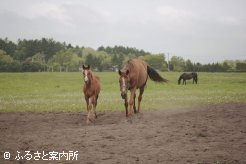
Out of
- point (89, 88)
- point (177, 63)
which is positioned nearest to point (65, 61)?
point (177, 63)

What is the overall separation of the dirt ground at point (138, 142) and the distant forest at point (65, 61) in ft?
264

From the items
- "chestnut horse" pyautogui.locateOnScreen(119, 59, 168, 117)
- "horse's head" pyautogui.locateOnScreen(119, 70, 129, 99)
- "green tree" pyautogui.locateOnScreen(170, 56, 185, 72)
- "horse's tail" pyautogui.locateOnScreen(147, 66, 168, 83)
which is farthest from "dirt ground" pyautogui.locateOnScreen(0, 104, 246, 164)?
"green tree" pyautogui.locateOnScreen(170, 56, 185, 72)

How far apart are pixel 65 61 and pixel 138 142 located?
105 metres

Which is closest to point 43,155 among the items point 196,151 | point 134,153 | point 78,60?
point 134,153

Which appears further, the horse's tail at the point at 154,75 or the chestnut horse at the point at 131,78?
the horse's tail at the point at 154,75

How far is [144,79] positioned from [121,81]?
346 centimetres

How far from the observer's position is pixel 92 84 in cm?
1614

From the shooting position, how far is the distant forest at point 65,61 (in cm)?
9669

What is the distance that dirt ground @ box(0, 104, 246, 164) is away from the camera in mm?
8711

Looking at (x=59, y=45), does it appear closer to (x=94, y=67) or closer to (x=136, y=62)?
(x=94, y=67)

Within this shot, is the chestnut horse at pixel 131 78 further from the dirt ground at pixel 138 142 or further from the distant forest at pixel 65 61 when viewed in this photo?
the distant forest at pixel 65 61

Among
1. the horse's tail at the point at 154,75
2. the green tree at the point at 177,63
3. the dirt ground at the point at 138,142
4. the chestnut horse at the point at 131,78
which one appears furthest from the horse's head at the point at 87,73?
the green tree at the point at 177,63

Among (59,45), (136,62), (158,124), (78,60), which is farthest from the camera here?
(59,45)

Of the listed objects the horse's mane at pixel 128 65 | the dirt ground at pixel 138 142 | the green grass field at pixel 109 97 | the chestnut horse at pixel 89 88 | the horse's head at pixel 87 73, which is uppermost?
the horse's mane at pixel 128 65
